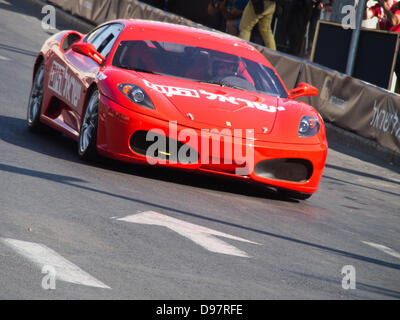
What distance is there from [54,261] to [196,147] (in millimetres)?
3037

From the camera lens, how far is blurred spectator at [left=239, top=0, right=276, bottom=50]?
19500 mm

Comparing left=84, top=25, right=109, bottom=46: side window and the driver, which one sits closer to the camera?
the driver

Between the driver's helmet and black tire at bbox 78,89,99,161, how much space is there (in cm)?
130

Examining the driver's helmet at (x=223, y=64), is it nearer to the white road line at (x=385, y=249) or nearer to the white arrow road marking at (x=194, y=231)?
the white road line at (x=385, y=249)

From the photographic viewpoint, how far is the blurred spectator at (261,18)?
19.5 m

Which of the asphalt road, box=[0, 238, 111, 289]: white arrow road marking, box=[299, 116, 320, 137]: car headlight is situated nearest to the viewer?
box=[0, 238, 111, 289]: white arrow road marking

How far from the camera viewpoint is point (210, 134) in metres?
8.08

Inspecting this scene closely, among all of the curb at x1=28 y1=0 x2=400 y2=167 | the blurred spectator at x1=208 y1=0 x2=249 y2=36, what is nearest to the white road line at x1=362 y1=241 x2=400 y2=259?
the curb at x1=28 y1=0 x2=400 y2=167

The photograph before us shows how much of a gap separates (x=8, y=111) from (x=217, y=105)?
3.99m

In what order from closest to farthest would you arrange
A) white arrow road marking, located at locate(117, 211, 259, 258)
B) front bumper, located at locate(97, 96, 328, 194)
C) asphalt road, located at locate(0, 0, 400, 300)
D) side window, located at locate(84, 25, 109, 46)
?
asphalt road, located at locate(0, 0, 400, 300)
white arrow road marking, located at locate(117, 211, 259, 258)
front bumper, located at locate(97, 96, 328, 194)
side window, located at locate(84, 25, 109, 46)

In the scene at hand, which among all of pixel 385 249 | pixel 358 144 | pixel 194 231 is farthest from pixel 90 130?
pixel 358 144

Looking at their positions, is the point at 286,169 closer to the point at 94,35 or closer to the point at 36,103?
the point at 94,35

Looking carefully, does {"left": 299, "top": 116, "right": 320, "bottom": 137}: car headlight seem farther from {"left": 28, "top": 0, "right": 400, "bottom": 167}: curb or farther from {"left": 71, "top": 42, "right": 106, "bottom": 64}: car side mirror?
{"left": 28, "top": 0, "right": 400, "bottom": 167}: curb

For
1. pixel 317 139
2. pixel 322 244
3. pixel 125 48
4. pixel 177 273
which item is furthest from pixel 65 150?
pixel 177 273
